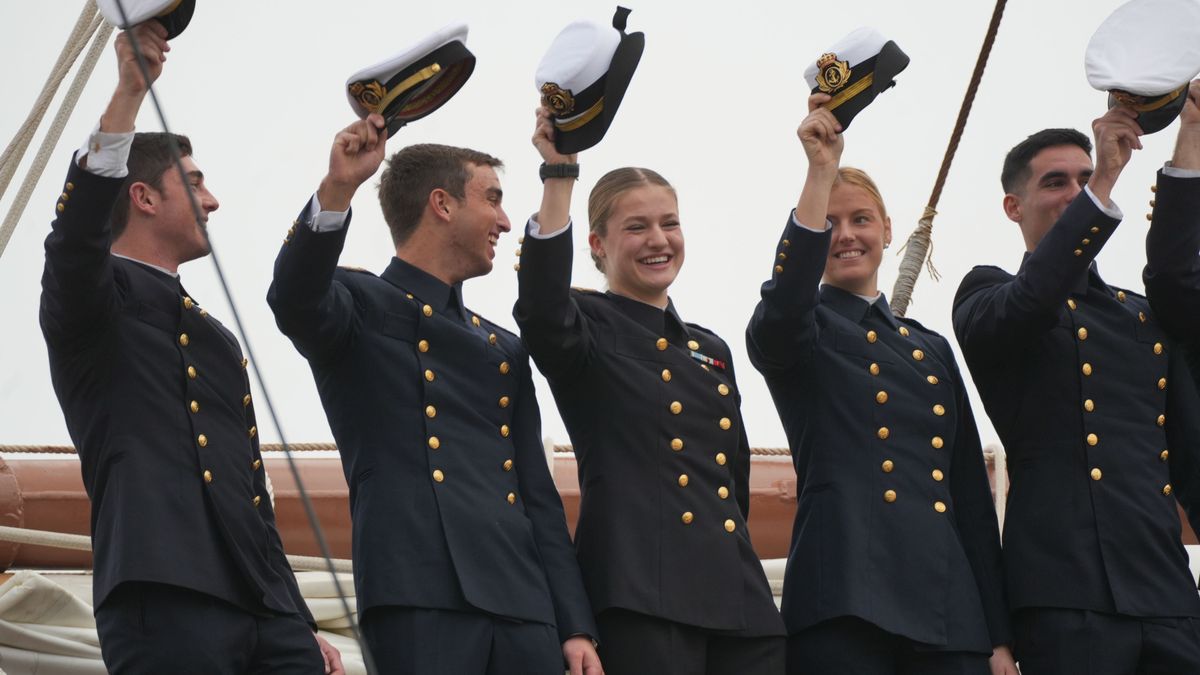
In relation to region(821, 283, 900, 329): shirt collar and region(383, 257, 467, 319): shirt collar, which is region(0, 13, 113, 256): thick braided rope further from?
region(821, 283, 900, 329): shirt collar

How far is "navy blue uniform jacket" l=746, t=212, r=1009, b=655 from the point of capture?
12.1 ft

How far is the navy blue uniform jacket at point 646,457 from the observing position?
140 inches

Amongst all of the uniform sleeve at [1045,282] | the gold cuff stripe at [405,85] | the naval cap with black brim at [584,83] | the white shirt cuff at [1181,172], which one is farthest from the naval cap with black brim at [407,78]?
the white shirt cuff at [1181,172]

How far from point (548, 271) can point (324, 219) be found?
1.46 ft

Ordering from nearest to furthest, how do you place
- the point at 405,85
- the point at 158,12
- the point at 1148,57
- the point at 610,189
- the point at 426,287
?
the point at 158,12, the point at 405,85, the point at 426,287, the point at 1148,57, the point at 610,189

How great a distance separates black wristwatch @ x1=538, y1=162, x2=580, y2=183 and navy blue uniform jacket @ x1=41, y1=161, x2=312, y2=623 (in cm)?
71

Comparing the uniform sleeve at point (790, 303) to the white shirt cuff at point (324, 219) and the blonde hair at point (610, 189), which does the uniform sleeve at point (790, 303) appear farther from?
the white shirt cuff at point (324, 219)

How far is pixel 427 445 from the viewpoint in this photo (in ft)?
11.5

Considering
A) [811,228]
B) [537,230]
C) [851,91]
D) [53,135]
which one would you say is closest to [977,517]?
[811,228]

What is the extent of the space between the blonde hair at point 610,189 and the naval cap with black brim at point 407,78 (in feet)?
1.74

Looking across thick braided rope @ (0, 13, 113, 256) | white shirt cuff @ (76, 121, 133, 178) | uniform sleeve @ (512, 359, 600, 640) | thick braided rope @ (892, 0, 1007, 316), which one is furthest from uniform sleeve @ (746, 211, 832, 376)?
thick braided rope @ (0, 13, 113, 256)

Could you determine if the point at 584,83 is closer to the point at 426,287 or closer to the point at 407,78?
the point at 407,78

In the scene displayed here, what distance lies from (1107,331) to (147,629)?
2.06 m

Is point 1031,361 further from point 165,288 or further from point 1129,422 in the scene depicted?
point 165,288
